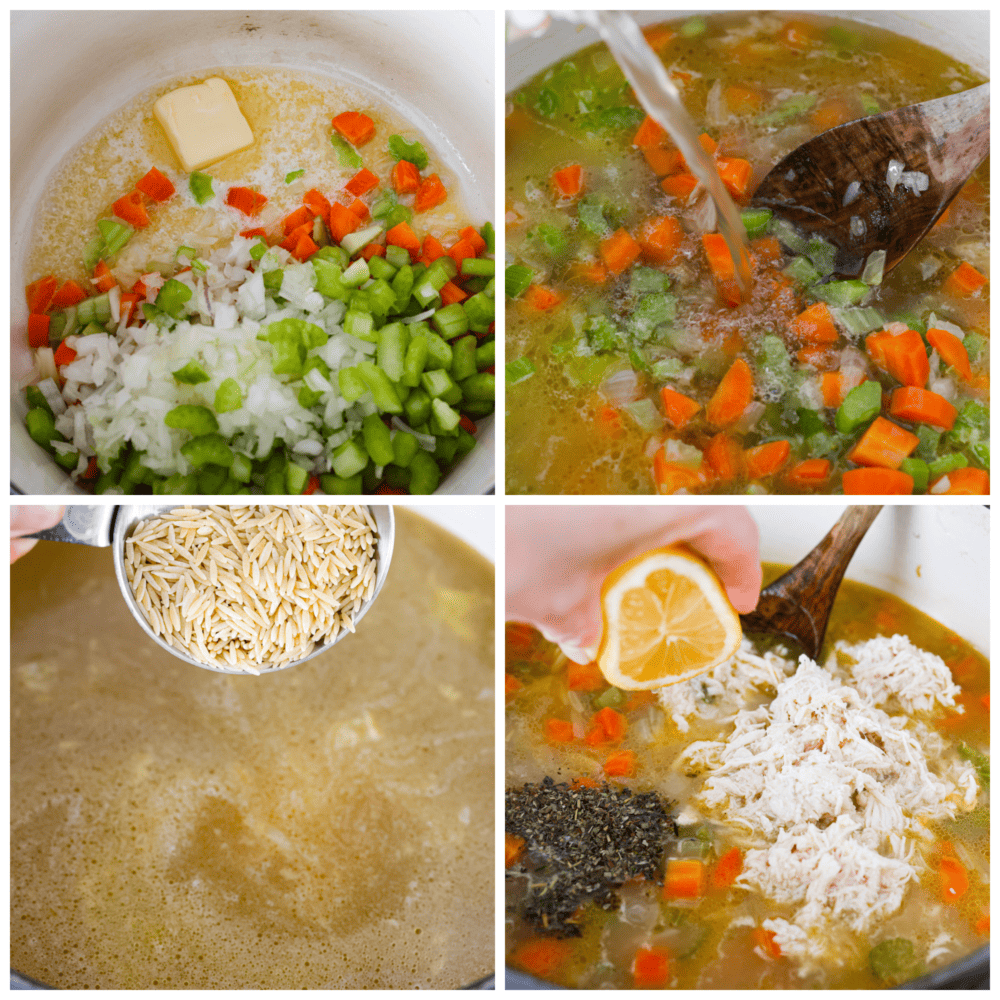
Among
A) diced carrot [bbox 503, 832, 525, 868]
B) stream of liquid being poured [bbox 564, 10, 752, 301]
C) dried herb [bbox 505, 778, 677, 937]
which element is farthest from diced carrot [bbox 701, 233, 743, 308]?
diced carrot [bbox 503, 832, 525, 868]

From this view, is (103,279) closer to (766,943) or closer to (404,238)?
(404,238)

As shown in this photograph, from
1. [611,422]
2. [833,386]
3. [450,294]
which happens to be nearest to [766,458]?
[833,386]

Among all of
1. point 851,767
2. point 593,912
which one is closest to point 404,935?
point 593,912

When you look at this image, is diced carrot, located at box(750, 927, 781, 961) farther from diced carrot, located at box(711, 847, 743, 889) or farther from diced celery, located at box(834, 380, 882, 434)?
diced celery, located at box(834, 380, 882, 434)

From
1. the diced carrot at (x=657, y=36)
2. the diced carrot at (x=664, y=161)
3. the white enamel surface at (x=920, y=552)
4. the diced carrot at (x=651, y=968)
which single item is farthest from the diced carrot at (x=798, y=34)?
the diced carrot at (x=651, y=968)

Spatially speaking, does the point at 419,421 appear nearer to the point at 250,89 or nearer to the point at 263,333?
the point at 263,333
